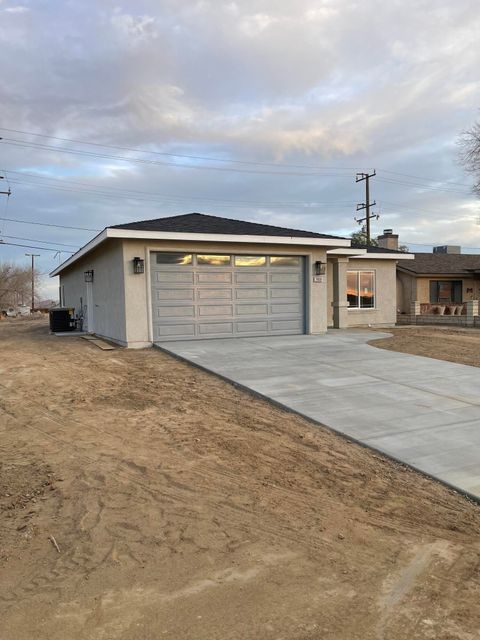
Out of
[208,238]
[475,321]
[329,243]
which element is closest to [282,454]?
[208,238]

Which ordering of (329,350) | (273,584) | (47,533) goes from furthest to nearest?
1. (329,350)
2. (47,533)
3. (273,584)

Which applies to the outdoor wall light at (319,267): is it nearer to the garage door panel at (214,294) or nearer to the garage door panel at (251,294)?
the garage door panel at (251,294)

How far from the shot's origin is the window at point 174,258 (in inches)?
491

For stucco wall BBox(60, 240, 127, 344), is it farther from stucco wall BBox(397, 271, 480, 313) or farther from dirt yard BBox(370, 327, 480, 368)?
stucco wall BBox(397, 271, 480, 313)

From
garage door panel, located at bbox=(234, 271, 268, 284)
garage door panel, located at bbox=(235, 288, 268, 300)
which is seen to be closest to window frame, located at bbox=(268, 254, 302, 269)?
garage door panel, located at bbox=(234, 271, 268, 284)

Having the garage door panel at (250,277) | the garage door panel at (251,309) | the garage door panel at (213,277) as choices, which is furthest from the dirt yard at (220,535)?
the garage door panel at (250,277)

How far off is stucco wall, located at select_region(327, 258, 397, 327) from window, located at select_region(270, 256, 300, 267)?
501cm

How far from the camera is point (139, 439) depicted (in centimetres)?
544

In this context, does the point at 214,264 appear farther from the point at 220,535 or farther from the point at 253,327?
the point at 220,535

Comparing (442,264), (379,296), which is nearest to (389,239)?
(442,264)

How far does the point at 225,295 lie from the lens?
13.2 meters

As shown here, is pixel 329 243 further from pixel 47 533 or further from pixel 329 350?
pixel 47 533

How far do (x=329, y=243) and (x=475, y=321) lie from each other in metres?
9.11

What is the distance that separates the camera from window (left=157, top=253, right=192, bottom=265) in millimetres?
12477
